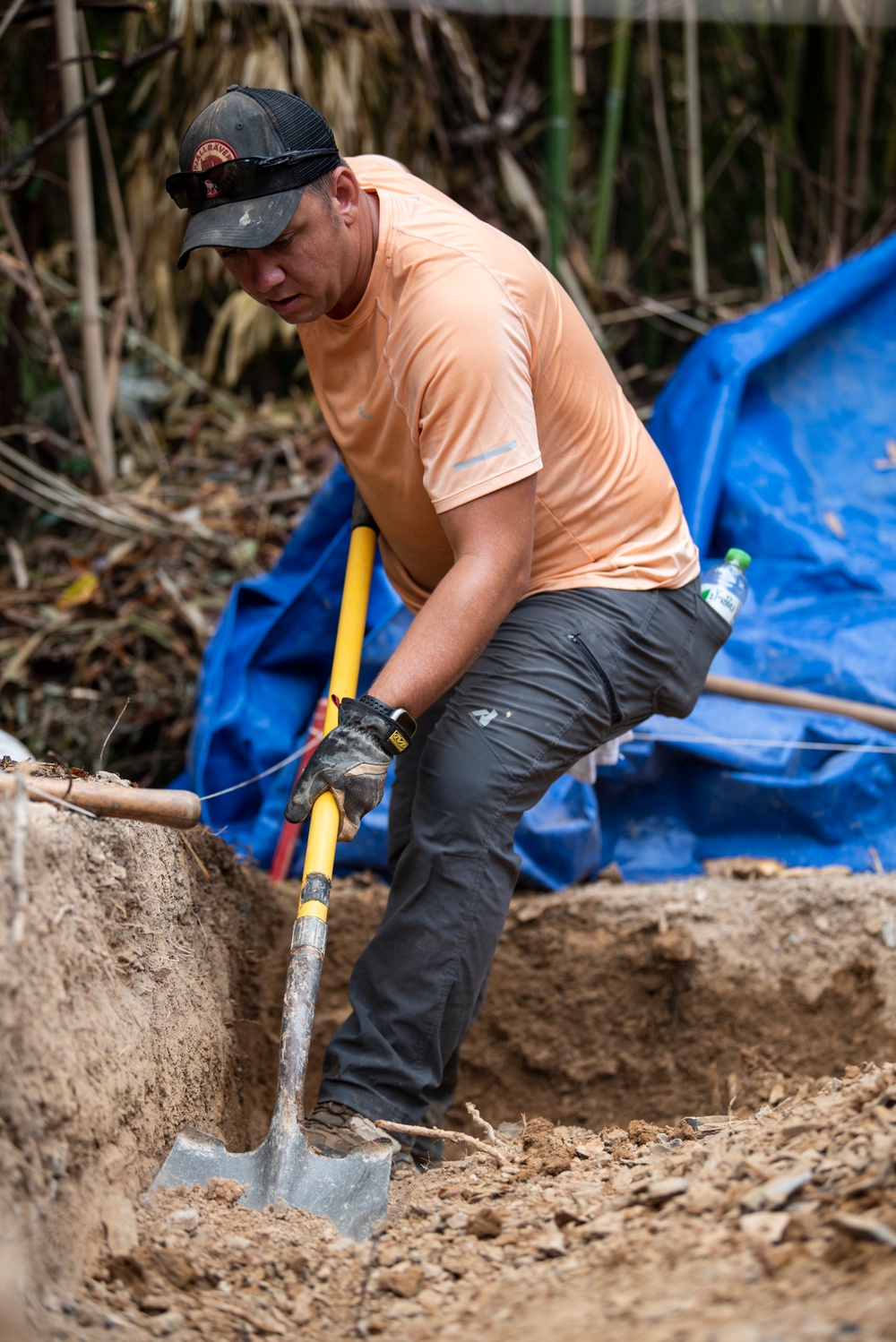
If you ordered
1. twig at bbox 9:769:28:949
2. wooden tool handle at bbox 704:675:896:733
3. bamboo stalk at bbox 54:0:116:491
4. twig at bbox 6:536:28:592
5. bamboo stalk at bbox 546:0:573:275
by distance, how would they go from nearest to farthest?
twig at bbox 9:769:28:949, wooden tool handle at bbox 704:675:896:733, bamboo stalk at bbox 54:0:116:491, twig at bbox 6:536:28:592, bamboo stalk at bbox 546:0:573:275

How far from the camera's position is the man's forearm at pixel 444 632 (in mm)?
1942

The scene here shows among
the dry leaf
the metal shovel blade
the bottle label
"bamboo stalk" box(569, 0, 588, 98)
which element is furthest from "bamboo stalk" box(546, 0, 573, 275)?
the metal shovel blade

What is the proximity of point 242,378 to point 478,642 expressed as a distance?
3.25 m

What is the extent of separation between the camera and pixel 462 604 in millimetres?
1939

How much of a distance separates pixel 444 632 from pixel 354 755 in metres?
0.25

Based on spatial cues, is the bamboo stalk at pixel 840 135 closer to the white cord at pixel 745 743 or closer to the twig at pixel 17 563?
the white cord at pixel 745 743

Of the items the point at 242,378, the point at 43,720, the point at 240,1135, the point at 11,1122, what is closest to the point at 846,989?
the point at 240,1135

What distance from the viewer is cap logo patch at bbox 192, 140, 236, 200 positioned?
1968mm

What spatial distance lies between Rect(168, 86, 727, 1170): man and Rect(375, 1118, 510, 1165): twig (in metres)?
0.03

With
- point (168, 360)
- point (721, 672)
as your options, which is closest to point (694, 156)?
point (168, 360)

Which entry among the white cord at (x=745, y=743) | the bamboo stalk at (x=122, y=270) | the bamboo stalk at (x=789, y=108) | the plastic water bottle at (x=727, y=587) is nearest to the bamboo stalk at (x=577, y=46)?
the bamboo stalk at (x=789, y=108)

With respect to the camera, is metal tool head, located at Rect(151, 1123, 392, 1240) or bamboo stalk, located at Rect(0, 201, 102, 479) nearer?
metal tool head, located at Rect(151, 1123, 392, 1240)

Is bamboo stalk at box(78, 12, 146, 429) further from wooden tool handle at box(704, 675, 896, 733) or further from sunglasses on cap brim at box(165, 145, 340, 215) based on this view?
wooden tool handle at box(704, 675, 896, 733)

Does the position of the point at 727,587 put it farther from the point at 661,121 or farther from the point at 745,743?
the point at 661,121
